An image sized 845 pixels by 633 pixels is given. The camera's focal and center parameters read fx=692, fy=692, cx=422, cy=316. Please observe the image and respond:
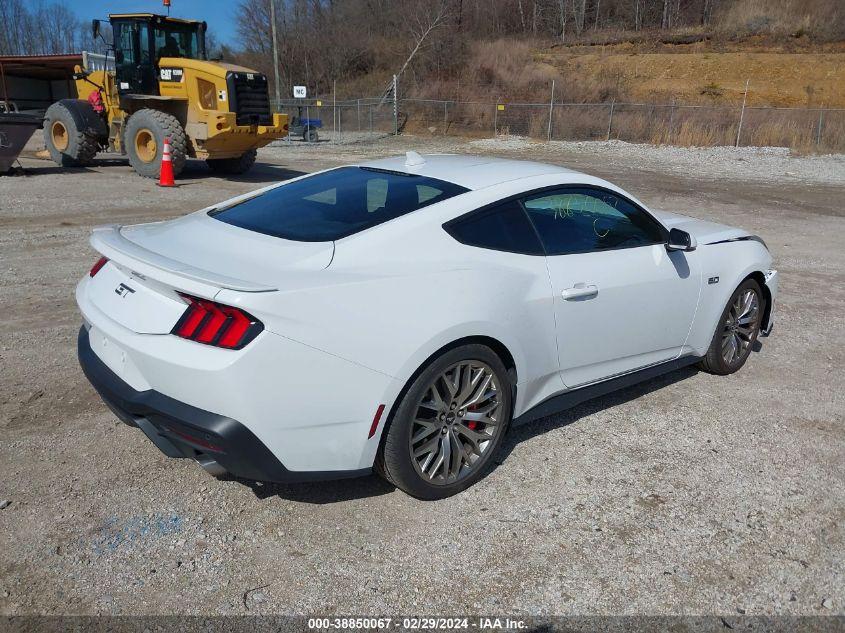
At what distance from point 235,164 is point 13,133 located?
4.58m

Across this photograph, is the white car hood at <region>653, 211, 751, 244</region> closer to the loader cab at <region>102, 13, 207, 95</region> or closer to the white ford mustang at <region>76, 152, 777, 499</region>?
the white ford mustang at <region>76, 152, 777, 499</region>

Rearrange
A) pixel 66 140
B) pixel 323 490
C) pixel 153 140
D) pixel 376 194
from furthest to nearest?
1. pixel 66 140
2. pixel 153 140
3. pixel 376 194
4. pixel 323 490

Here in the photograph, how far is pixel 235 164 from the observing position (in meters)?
16.3

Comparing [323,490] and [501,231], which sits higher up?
[501,231]

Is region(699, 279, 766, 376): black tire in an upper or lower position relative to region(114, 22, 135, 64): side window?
lower

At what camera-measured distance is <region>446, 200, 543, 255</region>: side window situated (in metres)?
3.37

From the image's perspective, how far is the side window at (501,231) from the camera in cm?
337

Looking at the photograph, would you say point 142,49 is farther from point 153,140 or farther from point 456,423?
point 456,423

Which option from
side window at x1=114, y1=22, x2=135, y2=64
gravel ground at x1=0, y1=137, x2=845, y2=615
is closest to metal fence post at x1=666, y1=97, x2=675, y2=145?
side window at x1=114, y1=22, x2=135, y2=64

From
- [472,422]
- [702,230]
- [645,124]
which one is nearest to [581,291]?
[472,422]

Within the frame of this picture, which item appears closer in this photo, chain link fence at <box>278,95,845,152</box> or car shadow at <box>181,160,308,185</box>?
car shadow at <box>181,160,308,185</box>

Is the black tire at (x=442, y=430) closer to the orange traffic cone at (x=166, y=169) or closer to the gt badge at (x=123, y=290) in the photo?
the gt badge at (x=123, y=290)

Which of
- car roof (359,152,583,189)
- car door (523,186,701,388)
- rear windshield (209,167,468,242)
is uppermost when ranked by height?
car roof (359,152,583,189)

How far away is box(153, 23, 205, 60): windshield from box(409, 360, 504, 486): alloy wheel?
46.6 feet
